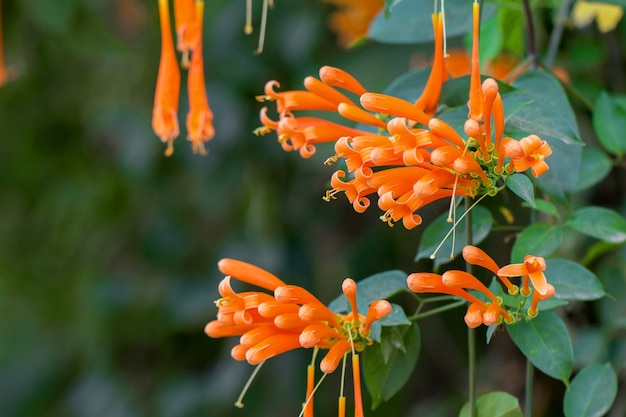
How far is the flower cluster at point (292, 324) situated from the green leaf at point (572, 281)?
117 millimetres

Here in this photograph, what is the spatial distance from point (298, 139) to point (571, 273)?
19cm

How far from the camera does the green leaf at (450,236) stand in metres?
0.57

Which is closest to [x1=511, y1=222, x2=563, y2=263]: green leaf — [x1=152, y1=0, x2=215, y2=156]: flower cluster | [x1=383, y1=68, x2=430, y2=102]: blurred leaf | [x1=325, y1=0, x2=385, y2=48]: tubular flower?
[x1=383, y1=68, x2=430, y2=102]: blurred leaf

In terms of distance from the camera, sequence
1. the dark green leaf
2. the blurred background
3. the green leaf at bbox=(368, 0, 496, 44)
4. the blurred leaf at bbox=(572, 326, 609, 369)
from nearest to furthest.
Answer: the dark green leaf
the green leaf at bbox=(368, 0, 496, 44)
the blurred leaf at bbox=(572, 326, 609, 369)
the blurred background

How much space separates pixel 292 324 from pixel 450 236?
0.47 ft

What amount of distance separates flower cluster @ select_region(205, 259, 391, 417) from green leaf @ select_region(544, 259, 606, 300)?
0.12 meters

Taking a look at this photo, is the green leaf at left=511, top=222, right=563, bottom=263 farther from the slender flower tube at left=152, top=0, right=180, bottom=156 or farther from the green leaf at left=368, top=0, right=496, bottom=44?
the slender flower tube at left=152, top=0, right=180, bottom=156

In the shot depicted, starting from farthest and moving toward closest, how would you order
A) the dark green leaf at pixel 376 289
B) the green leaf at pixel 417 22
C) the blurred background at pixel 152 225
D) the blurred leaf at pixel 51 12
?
the blurred background at pixel 152 225 < the blurred leaf at pixel 51 12 < the green leaf at pixel 417 22 < the dark green leaf at pixel 376 289

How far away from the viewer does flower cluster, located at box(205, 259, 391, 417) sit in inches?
18.9

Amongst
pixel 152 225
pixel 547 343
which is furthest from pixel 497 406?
pixel 152 225

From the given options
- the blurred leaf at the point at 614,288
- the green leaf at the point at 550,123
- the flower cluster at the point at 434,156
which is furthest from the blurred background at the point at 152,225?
the flower cluster at the point at 434,156

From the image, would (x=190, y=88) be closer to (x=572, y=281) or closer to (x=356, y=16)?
(x=572, y=281)

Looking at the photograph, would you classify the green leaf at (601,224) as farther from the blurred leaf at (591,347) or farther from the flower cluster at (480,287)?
the blurred leaf at (591,347)

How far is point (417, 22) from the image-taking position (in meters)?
0.63
